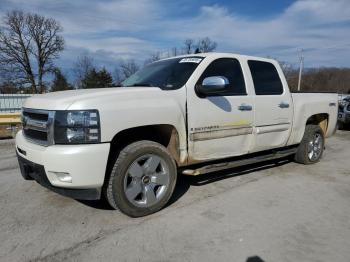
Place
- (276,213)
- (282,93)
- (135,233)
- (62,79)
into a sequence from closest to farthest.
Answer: (135,233), (276,213), (282,93), (62,79)

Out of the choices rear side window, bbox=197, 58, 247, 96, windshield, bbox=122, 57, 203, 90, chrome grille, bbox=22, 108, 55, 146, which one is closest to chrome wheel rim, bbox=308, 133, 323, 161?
rear side window, bbox=197, 58, 247, 96

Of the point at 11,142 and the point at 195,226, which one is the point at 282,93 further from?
the point at 11,142

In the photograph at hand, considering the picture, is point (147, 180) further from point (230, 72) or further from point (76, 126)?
point (230, 72)

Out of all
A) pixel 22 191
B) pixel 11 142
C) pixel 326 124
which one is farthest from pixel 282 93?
pixel 11 142

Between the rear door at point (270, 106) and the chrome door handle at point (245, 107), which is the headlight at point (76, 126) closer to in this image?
the chrome door handle at point (245, 107)

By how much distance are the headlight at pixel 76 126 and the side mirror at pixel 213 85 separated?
4.72 feet

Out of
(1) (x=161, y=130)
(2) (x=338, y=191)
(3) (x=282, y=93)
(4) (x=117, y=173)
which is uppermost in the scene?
(3) (x=282, y=93)

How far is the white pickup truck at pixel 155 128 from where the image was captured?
3205 millimetres

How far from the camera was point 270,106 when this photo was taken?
16.4 feet

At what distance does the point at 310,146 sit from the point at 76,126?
473 centimetres

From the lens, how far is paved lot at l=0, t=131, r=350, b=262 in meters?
2.93

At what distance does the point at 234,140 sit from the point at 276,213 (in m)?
1.17

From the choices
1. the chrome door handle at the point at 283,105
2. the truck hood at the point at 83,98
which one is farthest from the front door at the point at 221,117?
the chrome door handle at the point at 283,105

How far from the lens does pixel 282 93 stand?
5.32m
